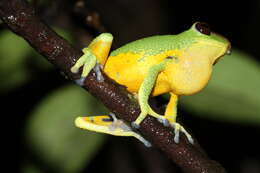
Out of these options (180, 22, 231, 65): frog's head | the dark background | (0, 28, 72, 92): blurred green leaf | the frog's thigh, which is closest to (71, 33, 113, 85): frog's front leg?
the frog's thigh

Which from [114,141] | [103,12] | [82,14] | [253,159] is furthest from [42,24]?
[253,159]

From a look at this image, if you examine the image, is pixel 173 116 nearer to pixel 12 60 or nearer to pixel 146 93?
pixel 146 93

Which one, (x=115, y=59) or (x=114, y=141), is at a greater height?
(x=115, y=59)

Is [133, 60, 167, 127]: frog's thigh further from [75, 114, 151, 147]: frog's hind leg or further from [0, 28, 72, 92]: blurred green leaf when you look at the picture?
[0, 28, 72, 92]: blurred green leaf

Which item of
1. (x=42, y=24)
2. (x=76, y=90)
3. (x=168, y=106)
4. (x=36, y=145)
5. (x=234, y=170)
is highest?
(x=42, y=24)

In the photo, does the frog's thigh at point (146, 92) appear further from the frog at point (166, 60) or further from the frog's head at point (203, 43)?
the frog's head at point (203, 43)

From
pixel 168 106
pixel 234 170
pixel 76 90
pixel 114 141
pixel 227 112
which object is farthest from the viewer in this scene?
pixel 234 170

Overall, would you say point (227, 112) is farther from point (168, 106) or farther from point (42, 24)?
point (42, 24)

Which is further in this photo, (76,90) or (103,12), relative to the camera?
(103,12)
